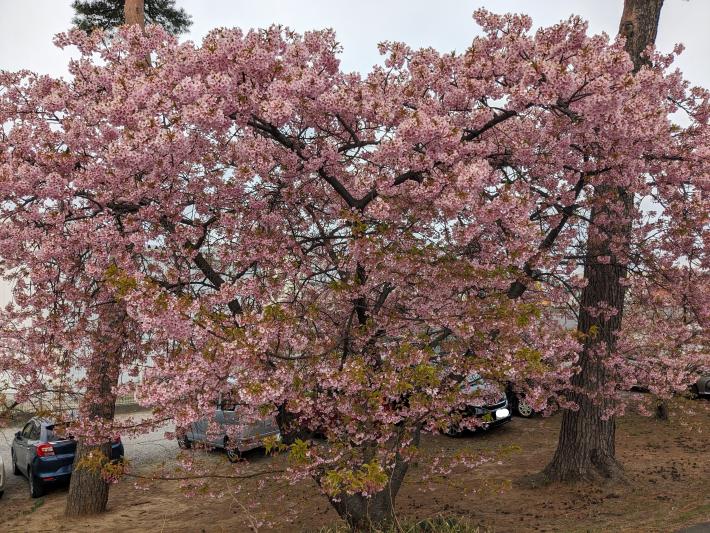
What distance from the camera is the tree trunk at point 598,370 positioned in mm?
8297

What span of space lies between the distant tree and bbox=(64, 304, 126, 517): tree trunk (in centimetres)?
668

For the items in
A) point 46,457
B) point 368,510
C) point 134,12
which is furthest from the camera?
point 46,457

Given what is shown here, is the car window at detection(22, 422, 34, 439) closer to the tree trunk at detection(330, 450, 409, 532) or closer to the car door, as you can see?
the car door

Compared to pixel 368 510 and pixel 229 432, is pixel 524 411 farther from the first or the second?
pixel 229 432

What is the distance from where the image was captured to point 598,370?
27.4 ft

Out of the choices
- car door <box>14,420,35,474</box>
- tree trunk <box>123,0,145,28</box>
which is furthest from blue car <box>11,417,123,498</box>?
tree trunk <box>123,0,145,28</box>

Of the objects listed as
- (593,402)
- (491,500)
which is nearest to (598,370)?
(593,402)

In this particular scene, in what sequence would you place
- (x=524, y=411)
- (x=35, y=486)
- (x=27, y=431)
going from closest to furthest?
(x=35, y=486)
(x=27, y=431)
(x=524, y=411)

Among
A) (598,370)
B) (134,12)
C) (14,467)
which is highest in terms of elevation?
(134,12)

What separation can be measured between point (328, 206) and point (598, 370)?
467 cm

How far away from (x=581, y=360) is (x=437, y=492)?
3013 millimetres

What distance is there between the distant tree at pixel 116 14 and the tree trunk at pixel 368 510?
9.56 meters

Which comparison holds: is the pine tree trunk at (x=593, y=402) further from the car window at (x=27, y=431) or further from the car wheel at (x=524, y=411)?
the car window at (x=27, y=431)

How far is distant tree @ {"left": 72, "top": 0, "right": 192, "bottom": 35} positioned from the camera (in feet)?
37.5
